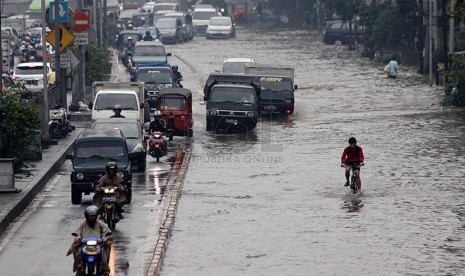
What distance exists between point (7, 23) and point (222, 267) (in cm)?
7193

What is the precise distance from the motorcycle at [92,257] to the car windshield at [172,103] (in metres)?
23.8

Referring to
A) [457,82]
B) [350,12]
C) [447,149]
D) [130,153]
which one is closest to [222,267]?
[130,153]

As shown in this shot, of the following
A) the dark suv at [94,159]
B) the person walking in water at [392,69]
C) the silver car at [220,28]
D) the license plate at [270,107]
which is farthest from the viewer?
the silver car at [220,28]

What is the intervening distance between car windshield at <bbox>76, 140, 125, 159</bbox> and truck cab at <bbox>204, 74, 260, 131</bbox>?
14560 millimetres

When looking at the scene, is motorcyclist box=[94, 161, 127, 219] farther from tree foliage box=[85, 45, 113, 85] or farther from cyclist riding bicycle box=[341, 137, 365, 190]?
tree foliage box=[85, 45, 113, 85]

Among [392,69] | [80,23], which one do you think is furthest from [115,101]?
[392,69]

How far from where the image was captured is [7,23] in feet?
307

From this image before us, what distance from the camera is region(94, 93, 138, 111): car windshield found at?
143 feet

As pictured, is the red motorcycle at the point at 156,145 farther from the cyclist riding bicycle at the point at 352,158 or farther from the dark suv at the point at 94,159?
the cyclist riding bicycle at the point at 352,158

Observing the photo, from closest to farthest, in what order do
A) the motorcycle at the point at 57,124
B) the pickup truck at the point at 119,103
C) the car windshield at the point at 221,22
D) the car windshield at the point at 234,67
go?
the motorcycle at the point at 57,124 < the pickup truck at the point at 119,103 < the car windshield at the point at 234,67 < the car windshield at the point at 221,22

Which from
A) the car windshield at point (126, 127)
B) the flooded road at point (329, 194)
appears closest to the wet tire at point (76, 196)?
the flooded road at point (329, 194)

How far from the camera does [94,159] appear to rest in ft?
104

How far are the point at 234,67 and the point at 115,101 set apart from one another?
16.6 meters

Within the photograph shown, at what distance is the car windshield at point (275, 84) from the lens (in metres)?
52.4
